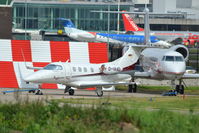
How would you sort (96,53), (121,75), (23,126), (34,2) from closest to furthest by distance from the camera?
(23,126)
(121,75)
(96,53)
(34,2)

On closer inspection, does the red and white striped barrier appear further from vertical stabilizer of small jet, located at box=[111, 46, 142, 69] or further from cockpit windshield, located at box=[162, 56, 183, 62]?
cockpit windshield, located at box=[162, 56, 183, 62]

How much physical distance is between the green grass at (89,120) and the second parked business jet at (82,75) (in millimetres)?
13329

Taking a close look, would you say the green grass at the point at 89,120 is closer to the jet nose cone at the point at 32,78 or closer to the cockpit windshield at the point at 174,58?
the jet nose cone at the point at 32,78

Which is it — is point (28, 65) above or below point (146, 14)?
below

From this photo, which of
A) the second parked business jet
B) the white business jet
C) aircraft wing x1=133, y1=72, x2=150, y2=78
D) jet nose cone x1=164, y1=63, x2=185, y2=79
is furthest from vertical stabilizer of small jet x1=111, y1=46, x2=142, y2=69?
jet nose cone x1=164, y1=63, x2=185, y2=79

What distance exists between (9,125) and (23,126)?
0.68 m

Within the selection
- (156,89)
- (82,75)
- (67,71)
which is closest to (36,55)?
(82,75)

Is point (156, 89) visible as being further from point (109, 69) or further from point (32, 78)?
point (32, 78)

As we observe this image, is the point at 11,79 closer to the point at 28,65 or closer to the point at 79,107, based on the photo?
the point at 28,65

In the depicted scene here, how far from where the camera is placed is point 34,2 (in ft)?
366

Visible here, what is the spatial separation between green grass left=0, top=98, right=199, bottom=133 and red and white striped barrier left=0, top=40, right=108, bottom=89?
18.3m

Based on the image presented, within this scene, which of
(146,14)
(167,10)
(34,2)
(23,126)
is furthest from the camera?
(167,10)

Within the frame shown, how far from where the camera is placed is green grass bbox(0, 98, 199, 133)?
17.3 meters

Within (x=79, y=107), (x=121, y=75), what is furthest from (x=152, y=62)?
(x=79, y=107)
